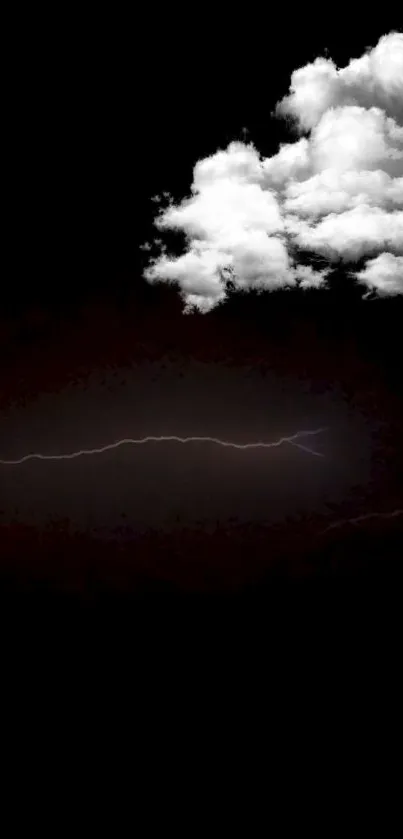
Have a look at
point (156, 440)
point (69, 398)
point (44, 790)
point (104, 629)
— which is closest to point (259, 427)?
point (156, 440)

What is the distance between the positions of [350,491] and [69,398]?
1.21 m

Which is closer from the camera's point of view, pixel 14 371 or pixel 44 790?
pixel 44 790

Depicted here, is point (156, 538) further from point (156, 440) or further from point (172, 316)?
point (172, 316)

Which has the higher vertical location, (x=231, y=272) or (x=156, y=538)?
(x=231, y=272)

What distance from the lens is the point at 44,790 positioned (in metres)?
1.75

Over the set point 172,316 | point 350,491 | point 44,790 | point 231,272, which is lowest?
point 44,790

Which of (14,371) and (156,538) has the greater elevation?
(14,371)

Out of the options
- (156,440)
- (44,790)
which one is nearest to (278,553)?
(156,440)

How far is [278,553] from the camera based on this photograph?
1.78 meters

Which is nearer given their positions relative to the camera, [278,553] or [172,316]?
[278,553]

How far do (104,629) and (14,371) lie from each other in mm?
1138

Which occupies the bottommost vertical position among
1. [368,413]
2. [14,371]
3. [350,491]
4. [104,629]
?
[104,629]

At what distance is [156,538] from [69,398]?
691 mm

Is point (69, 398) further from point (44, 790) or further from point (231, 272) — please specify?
point (44, 790)
